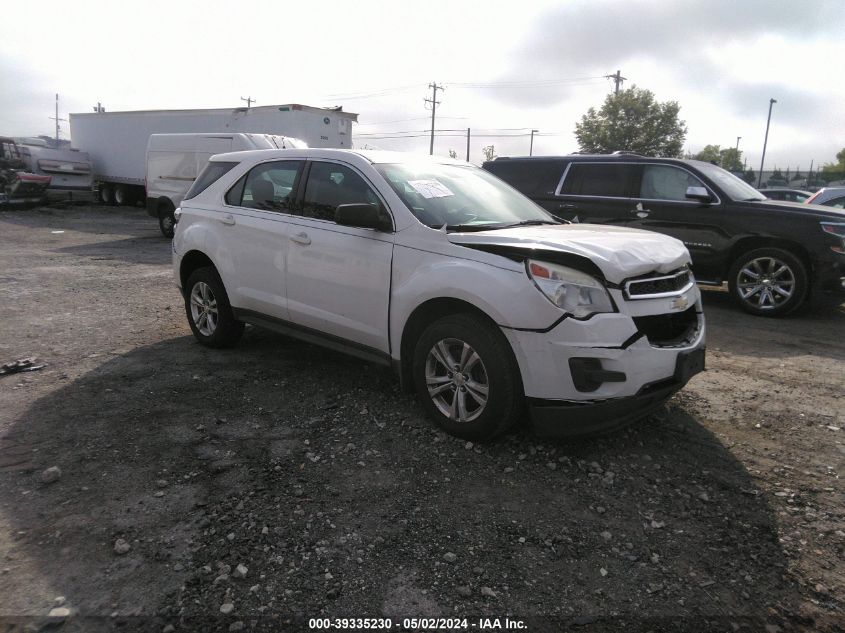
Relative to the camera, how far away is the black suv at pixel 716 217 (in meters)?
6.97

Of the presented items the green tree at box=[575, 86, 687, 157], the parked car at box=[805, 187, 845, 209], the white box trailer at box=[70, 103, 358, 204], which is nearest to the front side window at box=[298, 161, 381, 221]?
the parked car at box=[805, 187, 845, 209]

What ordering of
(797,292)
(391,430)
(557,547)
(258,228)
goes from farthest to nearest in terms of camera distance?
(797,292) → (258,228) → (391,430) → (557,547)

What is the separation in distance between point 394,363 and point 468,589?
1758mm

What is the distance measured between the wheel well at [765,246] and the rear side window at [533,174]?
2508mm

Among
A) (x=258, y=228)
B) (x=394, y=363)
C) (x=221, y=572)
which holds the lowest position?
(x=221, y=572)

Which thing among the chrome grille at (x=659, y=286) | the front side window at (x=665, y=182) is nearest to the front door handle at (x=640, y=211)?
the front side window at (x=665, y=182)

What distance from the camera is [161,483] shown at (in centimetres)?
319

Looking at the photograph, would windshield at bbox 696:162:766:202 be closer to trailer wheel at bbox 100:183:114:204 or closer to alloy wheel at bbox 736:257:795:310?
alloy wheel at bbox 736:257:795:310

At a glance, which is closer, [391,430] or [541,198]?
[391,430]

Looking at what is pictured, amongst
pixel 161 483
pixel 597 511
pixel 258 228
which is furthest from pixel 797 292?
pixel 161 483

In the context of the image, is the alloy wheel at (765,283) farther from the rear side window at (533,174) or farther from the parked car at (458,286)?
the parked car at (458,286)

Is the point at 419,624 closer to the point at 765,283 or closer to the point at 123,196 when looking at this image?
the point at 765,283

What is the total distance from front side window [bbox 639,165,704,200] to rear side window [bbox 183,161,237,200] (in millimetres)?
5388

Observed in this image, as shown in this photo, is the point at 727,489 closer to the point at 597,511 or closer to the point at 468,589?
the point at 597,511
